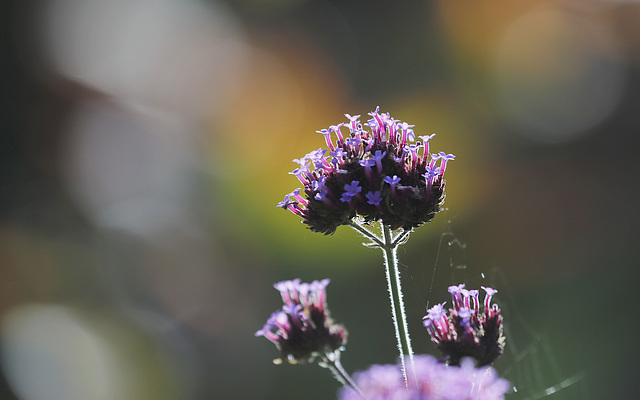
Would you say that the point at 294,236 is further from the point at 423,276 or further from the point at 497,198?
the point at 497,198

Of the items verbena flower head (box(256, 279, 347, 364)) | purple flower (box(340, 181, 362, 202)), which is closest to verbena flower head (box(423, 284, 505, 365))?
verbena flower head (box(256, 279, 347, 364))

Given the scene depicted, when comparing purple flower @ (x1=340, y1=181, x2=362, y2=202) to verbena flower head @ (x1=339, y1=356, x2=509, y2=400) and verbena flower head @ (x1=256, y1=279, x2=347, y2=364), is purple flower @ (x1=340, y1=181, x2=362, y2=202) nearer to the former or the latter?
verbena flower head @ (x1=256, y1=279, x2=347, y2=364)

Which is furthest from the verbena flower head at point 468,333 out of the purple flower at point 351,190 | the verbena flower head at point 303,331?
the purple flower at point 351,190

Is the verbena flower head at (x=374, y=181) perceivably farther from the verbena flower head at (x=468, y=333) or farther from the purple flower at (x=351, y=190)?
the verbena flower head at (x=468, y=333)

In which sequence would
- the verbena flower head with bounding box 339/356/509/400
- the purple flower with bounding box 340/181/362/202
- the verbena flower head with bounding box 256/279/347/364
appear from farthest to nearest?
1. the verbena flower head with bounding box 256/279/347/364
2. the purple flower with bounding box 340/181/362/202
3. the verbena flower head with bounding box 339/356/509/400

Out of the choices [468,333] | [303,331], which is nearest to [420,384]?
[468,333]

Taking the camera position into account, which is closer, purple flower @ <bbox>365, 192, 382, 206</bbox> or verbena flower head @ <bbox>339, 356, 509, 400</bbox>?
verbena flower head @ <bbox>339, 356, 509, 400</bbox>

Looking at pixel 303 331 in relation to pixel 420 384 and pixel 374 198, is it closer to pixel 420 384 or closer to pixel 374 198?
pixel 374 198

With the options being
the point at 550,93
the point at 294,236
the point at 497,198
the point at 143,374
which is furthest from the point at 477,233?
the point at 143,374

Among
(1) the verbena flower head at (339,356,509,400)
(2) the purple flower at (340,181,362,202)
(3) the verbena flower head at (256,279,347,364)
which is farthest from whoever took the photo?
(3) the verbena flower head at (256,279,347,364)
